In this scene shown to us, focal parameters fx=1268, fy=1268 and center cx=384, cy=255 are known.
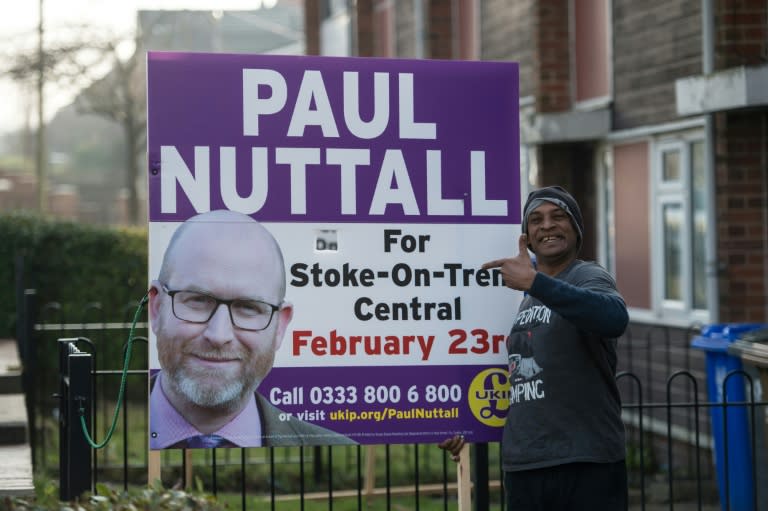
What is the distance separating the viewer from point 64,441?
15.7ft

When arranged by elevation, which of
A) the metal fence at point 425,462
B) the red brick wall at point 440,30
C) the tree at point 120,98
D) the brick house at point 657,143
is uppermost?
the tree at point 120,98

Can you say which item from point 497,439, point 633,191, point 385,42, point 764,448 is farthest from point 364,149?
point 385,42

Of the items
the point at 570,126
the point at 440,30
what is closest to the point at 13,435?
the point at 570,126

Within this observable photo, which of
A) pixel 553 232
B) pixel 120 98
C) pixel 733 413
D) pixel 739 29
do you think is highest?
pixel 120 98

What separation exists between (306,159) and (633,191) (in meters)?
6.93

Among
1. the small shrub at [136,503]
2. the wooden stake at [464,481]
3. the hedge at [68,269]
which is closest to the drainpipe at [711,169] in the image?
the wooden stake at [464,481]

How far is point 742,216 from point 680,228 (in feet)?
4.80

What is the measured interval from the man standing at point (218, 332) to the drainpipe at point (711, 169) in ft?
16.4

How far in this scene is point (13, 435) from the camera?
8.44 m

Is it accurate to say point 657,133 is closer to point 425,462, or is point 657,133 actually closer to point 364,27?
point 425,462

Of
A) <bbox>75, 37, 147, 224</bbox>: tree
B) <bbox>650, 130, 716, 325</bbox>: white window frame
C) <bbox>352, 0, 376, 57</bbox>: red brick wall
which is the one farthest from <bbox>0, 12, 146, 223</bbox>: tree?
<bbox>650, 130, 716, 325</bbox>: white window frame

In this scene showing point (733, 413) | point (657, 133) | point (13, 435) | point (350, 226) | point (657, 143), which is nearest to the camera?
point (350, 226)

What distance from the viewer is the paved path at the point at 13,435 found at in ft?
22.4

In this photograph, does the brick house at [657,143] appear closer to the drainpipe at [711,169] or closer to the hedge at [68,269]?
the drainpipe at [711,169]
